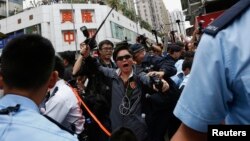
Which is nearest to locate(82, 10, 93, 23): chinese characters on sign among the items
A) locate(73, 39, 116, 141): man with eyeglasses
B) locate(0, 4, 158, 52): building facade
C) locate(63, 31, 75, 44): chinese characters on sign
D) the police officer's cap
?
locate(0, 4, 158, 52): building facade

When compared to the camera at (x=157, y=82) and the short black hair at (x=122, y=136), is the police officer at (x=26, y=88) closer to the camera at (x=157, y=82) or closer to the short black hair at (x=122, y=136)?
the short black hair at (x=122, y=136)

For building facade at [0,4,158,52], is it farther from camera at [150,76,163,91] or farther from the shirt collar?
the shirt collar

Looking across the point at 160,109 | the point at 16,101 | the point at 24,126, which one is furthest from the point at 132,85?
the point at 24,126

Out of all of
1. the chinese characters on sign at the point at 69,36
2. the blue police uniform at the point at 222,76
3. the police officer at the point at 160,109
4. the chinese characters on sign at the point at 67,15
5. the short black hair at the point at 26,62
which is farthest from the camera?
the chinese characters on sign at the point at 67,15

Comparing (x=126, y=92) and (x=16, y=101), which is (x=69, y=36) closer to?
(x=126, y=92)

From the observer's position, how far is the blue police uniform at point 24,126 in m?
1.15

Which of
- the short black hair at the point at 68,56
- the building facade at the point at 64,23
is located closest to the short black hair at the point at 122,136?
the short black hair at the point at 68,56

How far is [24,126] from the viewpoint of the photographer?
1.17m

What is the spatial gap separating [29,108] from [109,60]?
9.91 feet

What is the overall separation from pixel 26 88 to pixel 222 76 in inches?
32.0

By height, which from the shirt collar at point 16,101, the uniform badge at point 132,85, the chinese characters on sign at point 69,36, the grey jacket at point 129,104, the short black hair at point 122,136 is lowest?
the short black hair at point 122,136

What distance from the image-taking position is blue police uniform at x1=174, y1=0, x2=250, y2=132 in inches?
41.0

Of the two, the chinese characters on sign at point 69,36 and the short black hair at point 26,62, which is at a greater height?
the chinese characters on sign at point 69,36

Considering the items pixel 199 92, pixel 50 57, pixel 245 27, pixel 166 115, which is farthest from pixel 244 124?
pixel 166 115
